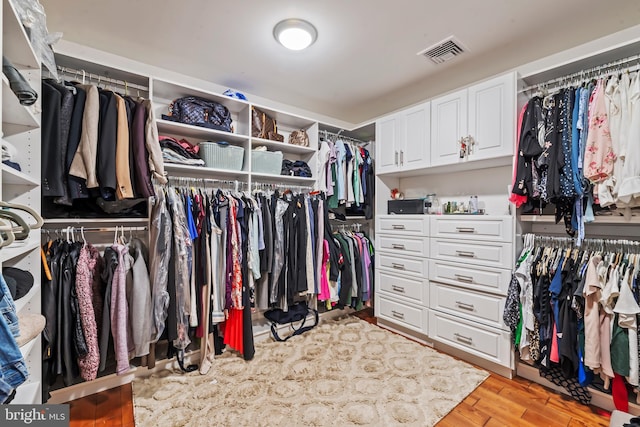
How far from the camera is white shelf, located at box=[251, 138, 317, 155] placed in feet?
8.60

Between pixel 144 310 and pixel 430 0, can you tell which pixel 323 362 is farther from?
pixel 430 0

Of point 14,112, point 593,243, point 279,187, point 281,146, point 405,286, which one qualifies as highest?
point 281,146

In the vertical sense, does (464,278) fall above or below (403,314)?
above

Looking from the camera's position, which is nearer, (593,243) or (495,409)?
(495,409)

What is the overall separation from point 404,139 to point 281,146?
1.20m

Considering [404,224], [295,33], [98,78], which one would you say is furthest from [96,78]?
[404,224]

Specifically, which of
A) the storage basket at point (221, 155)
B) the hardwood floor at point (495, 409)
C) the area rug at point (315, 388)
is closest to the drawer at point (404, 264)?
the area rug at point (315, 388)

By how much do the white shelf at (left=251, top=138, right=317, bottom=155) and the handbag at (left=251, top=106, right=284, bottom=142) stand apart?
0.06 m

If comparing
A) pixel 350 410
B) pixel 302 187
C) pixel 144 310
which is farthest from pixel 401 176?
pixel 144 310

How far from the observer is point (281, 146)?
2.78 metres

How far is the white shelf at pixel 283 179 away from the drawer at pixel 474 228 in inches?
51.2

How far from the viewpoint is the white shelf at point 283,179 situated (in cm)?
260

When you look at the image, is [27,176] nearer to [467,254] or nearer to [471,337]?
[467,254]

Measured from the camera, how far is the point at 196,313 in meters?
2.08
